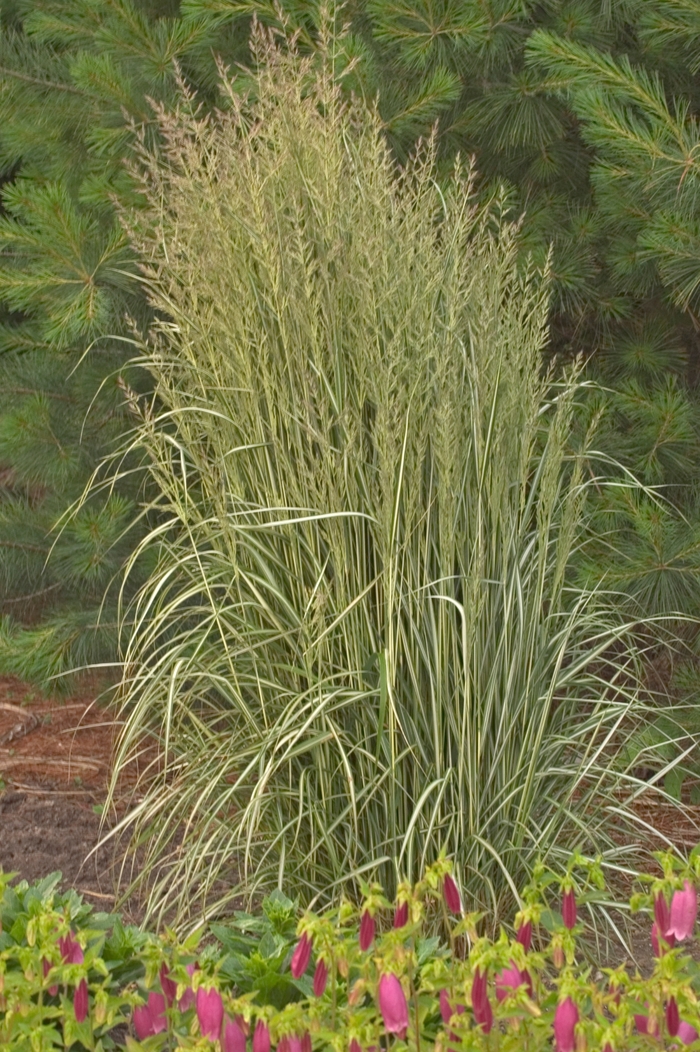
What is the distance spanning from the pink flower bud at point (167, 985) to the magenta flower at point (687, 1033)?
664 millimetres

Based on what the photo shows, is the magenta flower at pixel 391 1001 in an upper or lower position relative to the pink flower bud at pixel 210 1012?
upper

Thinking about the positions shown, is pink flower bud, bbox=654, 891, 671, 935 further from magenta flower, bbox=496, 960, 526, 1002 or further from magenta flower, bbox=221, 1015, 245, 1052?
magenta flower, bbox=221, 1015, 245, 1052

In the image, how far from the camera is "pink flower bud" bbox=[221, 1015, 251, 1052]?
5.23 ft

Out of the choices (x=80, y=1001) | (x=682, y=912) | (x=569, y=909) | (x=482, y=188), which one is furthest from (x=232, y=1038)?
(x=482, y=188)

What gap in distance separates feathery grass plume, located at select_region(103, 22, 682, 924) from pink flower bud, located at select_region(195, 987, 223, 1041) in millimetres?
876

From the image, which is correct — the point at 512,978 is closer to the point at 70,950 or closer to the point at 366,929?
the point at 366,929

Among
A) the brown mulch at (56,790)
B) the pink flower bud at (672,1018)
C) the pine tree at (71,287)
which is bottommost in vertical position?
the brown mulch at (56,790)

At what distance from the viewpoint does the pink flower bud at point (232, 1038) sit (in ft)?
5.23

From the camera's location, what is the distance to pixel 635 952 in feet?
9.32

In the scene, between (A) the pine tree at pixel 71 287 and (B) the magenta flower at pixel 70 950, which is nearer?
(B) the magenta flower at pixel 70 950

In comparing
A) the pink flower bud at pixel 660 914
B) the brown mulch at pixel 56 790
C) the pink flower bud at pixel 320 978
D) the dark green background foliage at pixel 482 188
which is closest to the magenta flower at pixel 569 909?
the pink flower bud at pixel 660 914

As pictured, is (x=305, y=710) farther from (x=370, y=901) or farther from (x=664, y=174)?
(x=664, y=174)

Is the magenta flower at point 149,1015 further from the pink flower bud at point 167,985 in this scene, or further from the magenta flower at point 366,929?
the magenta flower at point 366,929

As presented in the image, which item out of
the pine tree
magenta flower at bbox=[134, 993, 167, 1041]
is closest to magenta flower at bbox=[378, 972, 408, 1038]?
magenta flower at bbox=[134, 993, 167, 1041]
